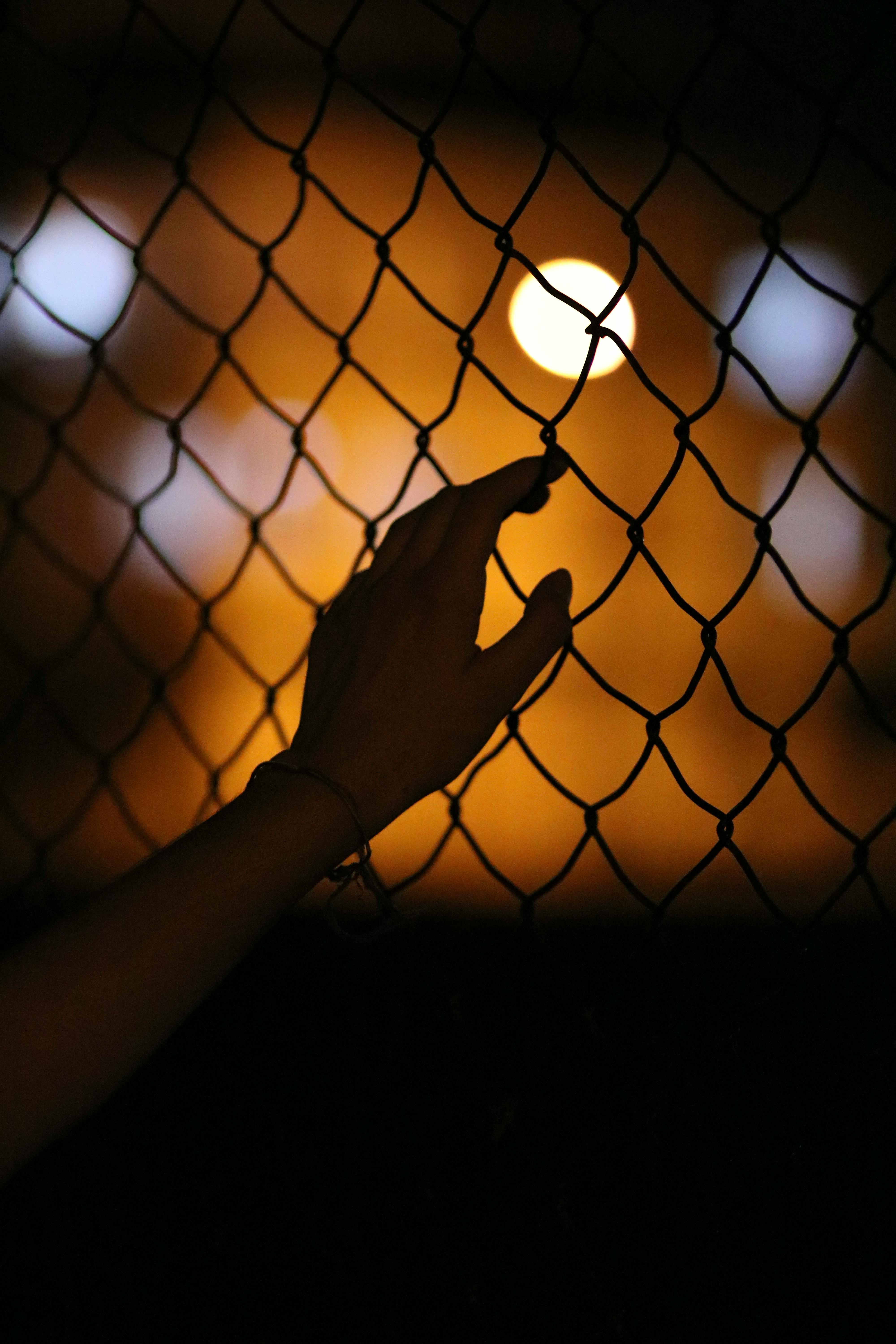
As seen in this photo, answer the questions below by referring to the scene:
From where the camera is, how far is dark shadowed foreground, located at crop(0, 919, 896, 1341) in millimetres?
732

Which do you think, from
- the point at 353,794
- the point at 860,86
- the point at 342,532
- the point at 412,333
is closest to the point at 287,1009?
the point at 353,794

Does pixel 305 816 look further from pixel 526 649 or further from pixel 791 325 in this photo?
pixel 791 325

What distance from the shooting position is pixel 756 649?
2943mm

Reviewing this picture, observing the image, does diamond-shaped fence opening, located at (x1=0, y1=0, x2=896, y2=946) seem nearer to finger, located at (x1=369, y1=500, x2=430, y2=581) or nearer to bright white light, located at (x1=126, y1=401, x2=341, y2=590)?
bright white light, located at (x1=126, y1=401, x2=341, y2=590)

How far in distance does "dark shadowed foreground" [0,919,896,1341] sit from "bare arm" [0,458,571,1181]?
166mm

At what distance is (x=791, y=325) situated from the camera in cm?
255

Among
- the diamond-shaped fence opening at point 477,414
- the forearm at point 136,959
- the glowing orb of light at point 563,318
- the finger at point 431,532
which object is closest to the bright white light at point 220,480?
the diamond-shaped fence opening at point 477,414

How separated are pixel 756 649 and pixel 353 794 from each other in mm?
2577

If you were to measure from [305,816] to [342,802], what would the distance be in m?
0.02

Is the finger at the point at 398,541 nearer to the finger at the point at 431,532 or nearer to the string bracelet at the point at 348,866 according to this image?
the finger at the point at 431,532

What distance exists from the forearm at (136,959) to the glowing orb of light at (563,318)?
2293mm

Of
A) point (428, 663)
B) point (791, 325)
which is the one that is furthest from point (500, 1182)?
point (791, 325)

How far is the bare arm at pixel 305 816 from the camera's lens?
0.49 meters

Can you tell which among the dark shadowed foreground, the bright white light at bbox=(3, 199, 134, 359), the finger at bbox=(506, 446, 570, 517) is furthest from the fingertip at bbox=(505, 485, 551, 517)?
the bright white light at bbox=(3, 199, 134, 359)
